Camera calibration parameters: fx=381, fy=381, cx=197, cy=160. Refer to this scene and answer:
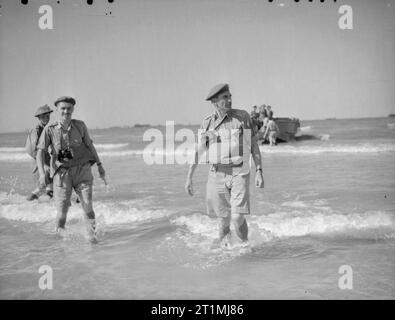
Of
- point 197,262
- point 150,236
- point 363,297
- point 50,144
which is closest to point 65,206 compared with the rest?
point 50,144

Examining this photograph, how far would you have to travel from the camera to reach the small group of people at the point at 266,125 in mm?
22547

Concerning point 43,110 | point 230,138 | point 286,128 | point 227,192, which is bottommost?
point 227,192

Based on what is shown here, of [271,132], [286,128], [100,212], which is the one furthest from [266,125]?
[100,212]

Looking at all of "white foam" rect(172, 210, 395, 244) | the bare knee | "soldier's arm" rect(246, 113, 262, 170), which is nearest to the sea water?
"white foam" rect(172, 210, 395, 244)

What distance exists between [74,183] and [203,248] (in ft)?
6.32

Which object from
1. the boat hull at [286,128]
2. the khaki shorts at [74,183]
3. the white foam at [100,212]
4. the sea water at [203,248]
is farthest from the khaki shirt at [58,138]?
the boat hull at [286,128]

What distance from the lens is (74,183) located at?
5117 millimetres

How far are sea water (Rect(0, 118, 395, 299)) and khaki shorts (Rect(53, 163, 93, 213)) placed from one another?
65cm

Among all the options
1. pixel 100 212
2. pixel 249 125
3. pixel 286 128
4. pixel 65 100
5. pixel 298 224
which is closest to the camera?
pixel 249 125

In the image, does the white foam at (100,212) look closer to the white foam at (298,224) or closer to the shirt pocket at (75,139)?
Answer: the white foam at (298,224)

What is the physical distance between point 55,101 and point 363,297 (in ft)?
13.6

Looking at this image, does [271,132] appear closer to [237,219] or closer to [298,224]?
[298,224]
